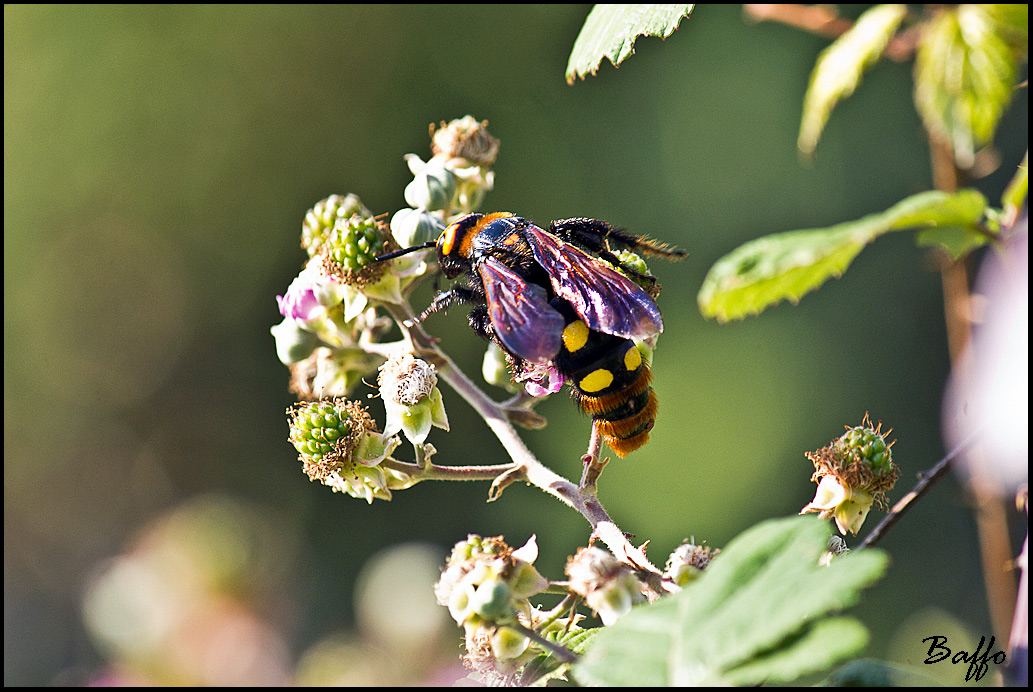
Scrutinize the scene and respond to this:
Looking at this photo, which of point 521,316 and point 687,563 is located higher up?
point 521,316

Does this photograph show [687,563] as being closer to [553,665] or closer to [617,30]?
[553,665]

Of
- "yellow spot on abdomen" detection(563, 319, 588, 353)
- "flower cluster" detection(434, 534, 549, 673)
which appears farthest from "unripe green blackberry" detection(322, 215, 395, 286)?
"flower cluster" detection(434, 534, 549, 673)

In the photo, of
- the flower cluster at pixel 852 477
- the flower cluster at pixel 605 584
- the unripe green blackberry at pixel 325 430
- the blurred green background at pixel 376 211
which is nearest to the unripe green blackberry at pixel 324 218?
the unripe green blackberry at pixel 325 430

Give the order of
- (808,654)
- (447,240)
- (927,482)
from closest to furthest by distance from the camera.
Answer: (808,654) < (927,482) < (447,240)

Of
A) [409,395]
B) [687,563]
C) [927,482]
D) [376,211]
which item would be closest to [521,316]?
[409,395]

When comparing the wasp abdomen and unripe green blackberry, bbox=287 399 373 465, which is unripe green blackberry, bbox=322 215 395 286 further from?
the wasp abdomen

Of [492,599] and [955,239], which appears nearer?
[492,599]

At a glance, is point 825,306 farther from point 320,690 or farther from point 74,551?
point 74,551

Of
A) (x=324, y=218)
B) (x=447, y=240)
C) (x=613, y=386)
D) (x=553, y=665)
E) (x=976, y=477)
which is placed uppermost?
(x=324, y=218)
